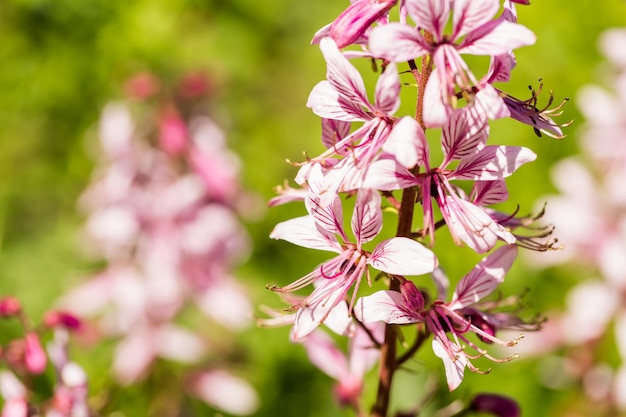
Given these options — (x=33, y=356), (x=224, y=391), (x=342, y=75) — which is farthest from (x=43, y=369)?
(x=224, y=391)

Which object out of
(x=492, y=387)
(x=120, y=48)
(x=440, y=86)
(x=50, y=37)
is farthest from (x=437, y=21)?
(x=50, y=37)

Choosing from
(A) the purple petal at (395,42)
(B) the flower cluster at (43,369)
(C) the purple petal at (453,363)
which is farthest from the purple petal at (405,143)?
(B) the flower cluster at (43,369)

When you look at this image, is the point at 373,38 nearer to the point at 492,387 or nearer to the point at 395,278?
the point at 395,278

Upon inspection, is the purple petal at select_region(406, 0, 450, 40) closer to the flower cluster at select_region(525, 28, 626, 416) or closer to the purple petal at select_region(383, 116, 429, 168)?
the purple petal at select_region(383, 116, 429, 168)

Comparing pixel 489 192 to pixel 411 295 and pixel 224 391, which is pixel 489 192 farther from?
pixel 224 391

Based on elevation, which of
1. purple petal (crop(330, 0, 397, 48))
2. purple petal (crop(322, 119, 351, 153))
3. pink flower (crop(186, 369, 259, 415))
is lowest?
pink flower (crop(186, 369, 259, 415))

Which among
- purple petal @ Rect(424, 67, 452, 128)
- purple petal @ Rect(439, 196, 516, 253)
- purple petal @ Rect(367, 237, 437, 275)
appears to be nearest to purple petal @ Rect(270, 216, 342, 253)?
purple petal @ Rect(367, 237, 437, 275)
